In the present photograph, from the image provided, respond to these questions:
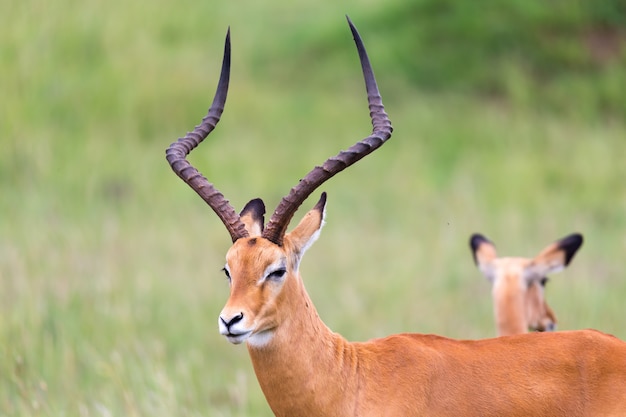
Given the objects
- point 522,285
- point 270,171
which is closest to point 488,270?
point 522,285

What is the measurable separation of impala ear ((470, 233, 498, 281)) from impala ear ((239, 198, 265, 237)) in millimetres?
2088

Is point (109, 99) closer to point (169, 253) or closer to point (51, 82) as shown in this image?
point (51, 82)

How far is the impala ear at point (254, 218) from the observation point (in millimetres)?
4711

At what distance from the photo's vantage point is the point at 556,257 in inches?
253

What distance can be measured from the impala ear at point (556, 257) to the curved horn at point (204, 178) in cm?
226

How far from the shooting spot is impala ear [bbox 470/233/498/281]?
258 inches

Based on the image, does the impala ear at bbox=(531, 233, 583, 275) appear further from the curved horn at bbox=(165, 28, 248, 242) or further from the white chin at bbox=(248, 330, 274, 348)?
the white chin at bbox=(248, 330, 274, 348)

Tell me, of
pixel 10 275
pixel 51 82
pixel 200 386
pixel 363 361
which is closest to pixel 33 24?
pixel 51 82

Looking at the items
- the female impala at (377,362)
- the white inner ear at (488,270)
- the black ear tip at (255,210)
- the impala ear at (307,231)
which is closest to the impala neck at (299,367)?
the female impala at (377,362)

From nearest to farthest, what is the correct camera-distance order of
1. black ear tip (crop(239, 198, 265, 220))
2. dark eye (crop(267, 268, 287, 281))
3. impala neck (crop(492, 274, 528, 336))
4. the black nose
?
the black nose
dark eye (crop(267, 268, 287, 281))
black ear tip (crop(239, 198, 265, 220))
impala neck (crop(492, 274, 528, 336))

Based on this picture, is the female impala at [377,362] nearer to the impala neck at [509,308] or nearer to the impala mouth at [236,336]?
the impala mouth at [236,336]

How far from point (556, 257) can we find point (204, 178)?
258cm

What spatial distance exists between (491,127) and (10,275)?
7751 mm

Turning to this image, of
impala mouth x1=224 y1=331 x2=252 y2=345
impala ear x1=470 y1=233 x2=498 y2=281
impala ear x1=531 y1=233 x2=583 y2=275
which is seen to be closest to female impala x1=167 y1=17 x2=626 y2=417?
impala mouth x1=224 y1=331 x2=252 y2=345
